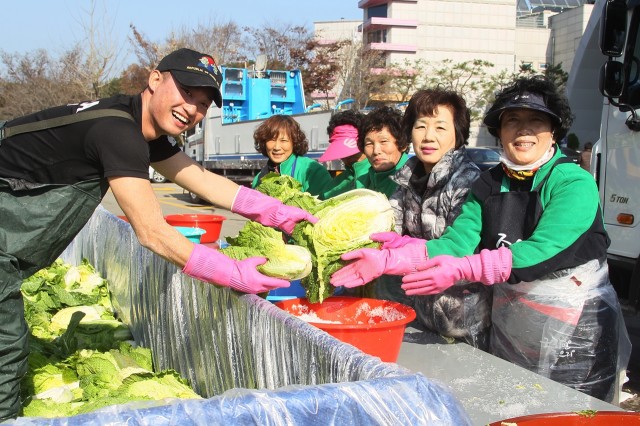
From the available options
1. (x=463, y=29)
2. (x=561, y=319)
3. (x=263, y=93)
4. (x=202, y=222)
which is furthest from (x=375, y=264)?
(x=463, y=29)

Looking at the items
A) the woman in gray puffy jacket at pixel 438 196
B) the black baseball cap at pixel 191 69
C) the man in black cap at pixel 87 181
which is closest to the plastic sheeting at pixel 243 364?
the man in black cap at pixel 87 181

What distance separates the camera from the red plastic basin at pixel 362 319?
252 cm

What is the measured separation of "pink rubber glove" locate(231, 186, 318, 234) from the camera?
3.36m

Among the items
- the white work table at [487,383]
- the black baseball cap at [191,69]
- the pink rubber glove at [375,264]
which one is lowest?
the white work table at [487,383]

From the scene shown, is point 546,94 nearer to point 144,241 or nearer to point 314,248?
point 314,248

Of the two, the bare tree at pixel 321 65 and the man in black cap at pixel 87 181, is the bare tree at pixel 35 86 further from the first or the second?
the man in black cap at pixel 87 181

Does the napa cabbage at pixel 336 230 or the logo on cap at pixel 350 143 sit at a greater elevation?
the logo on cap at pixel 350 143

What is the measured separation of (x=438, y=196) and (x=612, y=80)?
2.33 meters

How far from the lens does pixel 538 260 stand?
8.96 feet

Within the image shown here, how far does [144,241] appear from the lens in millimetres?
2623

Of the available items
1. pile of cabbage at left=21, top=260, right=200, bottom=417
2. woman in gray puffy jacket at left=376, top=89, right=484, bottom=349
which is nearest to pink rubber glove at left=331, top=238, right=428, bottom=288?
woman in gray puffy jacket at left=376, top=89, right=484, bottom=349

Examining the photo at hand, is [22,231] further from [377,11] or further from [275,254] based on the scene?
[377,11]

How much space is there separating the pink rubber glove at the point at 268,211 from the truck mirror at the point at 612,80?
112 inches

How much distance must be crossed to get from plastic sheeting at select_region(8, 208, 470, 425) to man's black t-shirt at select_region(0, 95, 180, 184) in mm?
738
